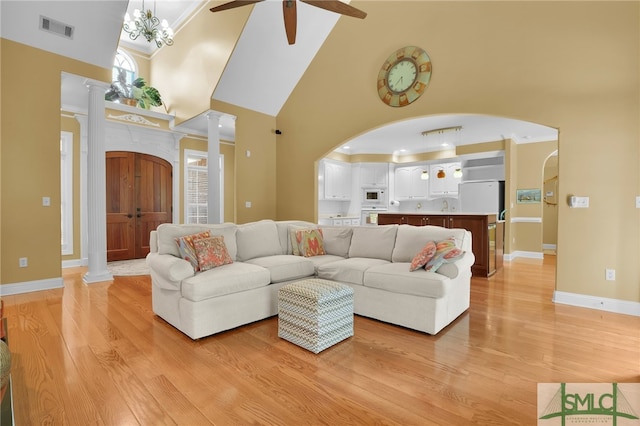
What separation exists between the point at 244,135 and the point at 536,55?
4.61m

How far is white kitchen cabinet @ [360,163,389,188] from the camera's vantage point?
955 centimetres

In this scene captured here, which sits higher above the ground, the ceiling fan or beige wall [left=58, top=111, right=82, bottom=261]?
the ceiling fan

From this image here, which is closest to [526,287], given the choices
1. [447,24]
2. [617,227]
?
[617,227]

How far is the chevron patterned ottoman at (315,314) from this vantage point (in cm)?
243

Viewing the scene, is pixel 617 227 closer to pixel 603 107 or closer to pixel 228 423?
pixel 603 107

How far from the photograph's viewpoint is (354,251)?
13.0 feet

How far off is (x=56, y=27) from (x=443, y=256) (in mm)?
5619

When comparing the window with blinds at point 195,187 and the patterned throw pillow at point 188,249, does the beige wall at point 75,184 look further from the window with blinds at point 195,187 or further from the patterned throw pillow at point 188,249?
the patterned throw pillow at point 188,249

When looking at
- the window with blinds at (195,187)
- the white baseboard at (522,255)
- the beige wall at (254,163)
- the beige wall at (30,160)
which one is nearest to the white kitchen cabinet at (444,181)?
the white baseboard at (522,255)

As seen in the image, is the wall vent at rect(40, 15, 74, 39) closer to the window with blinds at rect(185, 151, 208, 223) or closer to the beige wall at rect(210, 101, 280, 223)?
the beige wall at rect(210, 101, 280, 223)

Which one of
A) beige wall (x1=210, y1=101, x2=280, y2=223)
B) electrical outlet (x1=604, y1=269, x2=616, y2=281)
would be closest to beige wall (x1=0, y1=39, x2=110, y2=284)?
beige wall (x1=210, y1=101, x2=280, y2=223)

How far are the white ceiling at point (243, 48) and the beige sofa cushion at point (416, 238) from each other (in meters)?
2.76

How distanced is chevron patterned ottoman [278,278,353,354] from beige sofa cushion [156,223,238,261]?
1141mm

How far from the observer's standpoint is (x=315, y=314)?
242 centimetres
